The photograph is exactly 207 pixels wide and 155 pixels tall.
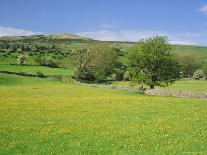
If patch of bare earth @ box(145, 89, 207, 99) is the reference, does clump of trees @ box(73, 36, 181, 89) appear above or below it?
above

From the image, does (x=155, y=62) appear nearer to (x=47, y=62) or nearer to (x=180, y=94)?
(x=180, y=94)

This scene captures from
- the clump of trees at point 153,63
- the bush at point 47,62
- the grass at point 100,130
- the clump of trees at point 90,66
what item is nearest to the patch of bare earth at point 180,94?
the clump of trees at point 153,63

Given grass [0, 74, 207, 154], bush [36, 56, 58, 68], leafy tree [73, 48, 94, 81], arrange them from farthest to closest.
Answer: bush [36, 56, 58, 68] → leafy tree [73, 48, 94, 81] → grass [0, 74, 207, 154]

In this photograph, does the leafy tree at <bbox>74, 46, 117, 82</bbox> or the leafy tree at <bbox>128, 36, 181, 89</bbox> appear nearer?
the leafy tree at <bbox>128, 36, 181, 89</bbox>

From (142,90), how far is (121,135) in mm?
52690

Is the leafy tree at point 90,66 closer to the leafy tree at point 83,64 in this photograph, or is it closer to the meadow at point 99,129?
the leafy tree at point 83,64

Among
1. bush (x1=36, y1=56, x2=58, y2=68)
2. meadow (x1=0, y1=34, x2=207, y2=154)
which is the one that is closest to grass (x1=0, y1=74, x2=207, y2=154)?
meadow (x1=0, y1=34, x2=207, y2=154)

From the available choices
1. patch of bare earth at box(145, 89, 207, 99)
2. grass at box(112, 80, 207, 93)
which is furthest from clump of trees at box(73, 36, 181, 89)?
patch of bare earth at box(145, 89, 207, 99)

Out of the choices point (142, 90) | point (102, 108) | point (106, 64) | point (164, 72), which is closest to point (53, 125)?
point (102, 108)

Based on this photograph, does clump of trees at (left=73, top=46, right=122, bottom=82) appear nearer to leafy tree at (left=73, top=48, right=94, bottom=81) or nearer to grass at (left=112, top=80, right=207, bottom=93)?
leafy tree at (left=73, top=48, right=94, bottom=81)

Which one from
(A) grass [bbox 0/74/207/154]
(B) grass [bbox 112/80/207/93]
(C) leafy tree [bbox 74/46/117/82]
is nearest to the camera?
(A) grass [bbox 0/74/207/154]

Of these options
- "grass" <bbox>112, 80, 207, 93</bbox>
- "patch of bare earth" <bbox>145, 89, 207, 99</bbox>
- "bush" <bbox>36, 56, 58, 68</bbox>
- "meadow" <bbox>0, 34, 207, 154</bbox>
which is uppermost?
"bush" <bbox>36, 56, 58, 68</bbox>

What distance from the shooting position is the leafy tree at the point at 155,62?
3364 inches

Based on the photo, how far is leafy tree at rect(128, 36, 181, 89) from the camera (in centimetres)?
8544
